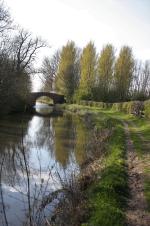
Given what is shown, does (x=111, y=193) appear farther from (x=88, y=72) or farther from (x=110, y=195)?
(x=88, y=72)

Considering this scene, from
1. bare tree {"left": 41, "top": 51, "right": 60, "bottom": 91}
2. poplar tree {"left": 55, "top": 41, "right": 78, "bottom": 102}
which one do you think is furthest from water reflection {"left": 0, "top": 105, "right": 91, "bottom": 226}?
bare tree {"left": 41, "top": 51, "right": 60, "bottom": 91}

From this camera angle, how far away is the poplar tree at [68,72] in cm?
6962

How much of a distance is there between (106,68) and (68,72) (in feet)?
27.5

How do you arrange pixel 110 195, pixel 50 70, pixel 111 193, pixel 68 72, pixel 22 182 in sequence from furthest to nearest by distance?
pixel 50 70, pixel 68 72, pixel 22 182, pixel 111 193, pixel 110 195

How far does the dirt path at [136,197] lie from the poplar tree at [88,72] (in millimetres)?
50093

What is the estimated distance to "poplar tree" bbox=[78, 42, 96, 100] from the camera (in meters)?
64.4

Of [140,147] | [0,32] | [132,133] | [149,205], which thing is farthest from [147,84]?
[149,205]

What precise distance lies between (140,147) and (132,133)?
5929mm

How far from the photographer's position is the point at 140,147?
53.9 ft

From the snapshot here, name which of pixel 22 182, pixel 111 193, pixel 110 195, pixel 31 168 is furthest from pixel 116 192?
pixel 31 168

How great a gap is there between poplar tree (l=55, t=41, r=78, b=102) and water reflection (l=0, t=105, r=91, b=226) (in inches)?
1646

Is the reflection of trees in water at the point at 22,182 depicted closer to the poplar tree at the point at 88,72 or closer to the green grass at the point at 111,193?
the green grass at the point at 111,193

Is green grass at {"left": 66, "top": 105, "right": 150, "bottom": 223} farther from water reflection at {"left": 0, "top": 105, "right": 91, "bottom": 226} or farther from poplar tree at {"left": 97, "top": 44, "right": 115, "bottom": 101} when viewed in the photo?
poplar tree at {"left": 97, "top": 44, "right": 115, "bottom": 101}

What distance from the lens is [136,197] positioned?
950cm
